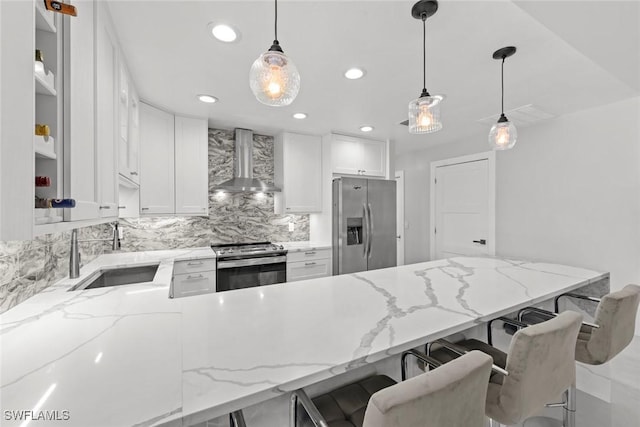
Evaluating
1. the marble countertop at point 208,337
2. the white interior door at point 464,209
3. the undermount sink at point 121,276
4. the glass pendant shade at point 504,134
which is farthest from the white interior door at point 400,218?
the undermount sink at point 121,276

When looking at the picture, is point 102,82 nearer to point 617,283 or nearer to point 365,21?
point 365,21

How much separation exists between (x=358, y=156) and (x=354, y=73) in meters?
1.79

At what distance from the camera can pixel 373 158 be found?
3922 mm

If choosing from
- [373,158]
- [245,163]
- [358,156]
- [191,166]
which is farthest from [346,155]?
[191,166]

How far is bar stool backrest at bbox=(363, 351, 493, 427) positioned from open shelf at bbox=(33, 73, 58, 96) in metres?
1.26

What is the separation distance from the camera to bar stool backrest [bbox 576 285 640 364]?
53.8 inches

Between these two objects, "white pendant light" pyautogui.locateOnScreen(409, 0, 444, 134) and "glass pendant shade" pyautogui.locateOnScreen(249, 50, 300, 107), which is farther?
"white pendant light" pyautogui.locateOnScreen(409, 0, 444, 134)

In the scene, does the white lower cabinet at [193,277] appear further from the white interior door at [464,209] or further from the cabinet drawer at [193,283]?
the white interior door at [464,209]

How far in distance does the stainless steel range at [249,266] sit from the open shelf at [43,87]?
2.13m

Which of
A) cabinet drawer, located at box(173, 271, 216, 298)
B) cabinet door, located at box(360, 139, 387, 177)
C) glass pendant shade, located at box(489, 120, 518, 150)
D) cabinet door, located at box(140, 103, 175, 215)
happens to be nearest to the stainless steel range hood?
cabinet door, located at box(140, 103, 175, 215)

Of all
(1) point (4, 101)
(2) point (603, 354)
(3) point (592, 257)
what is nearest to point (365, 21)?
(1) point (4, 101)

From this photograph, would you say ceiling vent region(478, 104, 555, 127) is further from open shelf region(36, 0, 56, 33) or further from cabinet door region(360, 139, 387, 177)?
open shelf region(36, 0, 56, 33)

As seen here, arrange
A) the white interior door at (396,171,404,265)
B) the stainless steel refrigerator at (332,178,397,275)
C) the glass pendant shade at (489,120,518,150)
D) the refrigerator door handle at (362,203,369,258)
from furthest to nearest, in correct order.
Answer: the white interior door at (396,171,404,265), the refrigerator door handle at (362,203,369,258), the stainless steel refrigerator at (332,178,397,275), the glass pendant shade at (489,120,518,150)

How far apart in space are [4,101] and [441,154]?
4.58 m
